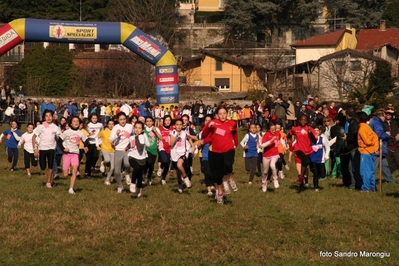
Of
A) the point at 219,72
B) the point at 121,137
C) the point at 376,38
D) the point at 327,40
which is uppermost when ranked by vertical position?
the point at 376,38

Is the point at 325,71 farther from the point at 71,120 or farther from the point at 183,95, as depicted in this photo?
the point at 71,120

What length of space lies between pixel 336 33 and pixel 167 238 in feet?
208

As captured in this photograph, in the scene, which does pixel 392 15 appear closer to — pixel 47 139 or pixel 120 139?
pixel 47 139

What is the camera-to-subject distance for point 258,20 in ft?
276

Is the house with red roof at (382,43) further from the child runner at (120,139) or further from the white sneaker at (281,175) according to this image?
the child runner at (120,139)

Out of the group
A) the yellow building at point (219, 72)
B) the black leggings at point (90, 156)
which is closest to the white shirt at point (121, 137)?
the black leggings at point (90, 156)

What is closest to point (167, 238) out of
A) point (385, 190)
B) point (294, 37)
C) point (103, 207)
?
point (103, 207)

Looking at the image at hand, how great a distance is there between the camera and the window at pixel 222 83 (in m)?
75.9

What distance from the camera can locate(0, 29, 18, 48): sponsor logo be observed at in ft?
111

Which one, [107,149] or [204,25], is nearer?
[107,149]

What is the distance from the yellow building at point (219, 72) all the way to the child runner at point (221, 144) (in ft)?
190

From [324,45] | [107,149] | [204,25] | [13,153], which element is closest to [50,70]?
[324,45]

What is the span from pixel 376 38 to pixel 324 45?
490 cm

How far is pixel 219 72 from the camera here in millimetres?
→ 75562
